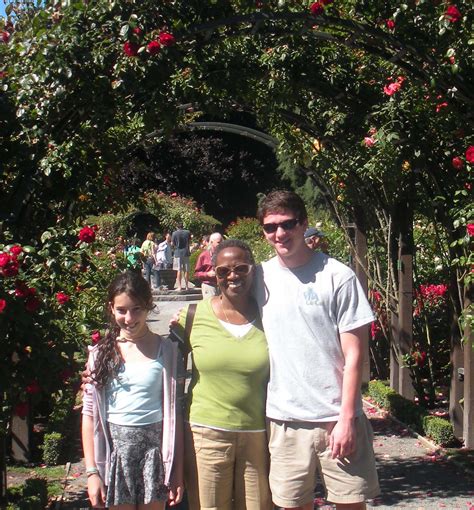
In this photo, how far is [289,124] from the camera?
8469mm

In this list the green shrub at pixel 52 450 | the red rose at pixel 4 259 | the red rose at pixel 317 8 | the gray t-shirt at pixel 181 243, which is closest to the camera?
the red rose at pixel 4 259

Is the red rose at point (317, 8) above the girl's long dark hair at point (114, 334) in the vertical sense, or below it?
above

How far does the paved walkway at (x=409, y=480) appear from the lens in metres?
5.45

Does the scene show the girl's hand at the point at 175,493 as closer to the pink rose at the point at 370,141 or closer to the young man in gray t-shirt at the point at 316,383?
the young man in gray t-shirt at the point at 316,383

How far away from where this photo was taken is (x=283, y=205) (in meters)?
3.30

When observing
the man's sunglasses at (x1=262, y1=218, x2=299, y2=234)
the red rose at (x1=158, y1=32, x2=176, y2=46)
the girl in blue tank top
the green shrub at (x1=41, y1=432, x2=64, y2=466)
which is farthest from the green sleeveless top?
the green shrub at (x1=41, y1=432, x2=64, y2=466)

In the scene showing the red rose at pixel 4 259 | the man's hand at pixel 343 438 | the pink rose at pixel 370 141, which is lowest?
the man's hand at pixel 343 438

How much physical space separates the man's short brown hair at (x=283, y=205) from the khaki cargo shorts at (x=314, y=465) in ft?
2.71

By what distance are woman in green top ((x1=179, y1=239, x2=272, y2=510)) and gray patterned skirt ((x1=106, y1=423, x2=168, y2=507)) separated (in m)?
0.14

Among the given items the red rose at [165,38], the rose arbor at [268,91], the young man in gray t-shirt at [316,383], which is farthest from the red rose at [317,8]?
the young man in gray t-shirt at [316,383]

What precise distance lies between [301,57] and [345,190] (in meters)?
2.12

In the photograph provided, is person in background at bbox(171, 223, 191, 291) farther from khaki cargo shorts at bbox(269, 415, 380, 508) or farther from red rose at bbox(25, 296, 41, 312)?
khaki cargo shorts at bbox(269, 415, 380, 508)

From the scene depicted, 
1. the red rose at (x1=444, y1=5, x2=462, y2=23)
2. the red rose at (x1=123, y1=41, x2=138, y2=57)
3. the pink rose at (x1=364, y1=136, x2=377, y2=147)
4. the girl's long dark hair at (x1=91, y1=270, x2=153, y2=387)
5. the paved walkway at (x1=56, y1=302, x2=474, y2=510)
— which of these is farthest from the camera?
the pink rose at (x1=364, y1=136, x2=377, y2=147)

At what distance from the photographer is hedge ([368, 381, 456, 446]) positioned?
269 inches
